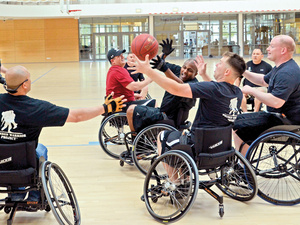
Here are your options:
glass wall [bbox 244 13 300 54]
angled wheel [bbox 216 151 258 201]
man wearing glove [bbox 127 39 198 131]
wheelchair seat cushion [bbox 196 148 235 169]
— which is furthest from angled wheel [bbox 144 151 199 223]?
glass wall [bbox 244 13 300 54]

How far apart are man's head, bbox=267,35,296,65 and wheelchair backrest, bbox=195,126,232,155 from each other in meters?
0.98

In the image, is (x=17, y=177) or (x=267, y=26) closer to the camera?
(x=17, y=177)

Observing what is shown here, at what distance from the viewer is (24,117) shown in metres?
2.73

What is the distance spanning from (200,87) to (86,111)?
0.80 meters

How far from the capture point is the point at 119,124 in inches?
186

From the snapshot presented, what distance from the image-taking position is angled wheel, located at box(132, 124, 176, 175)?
13.1ft

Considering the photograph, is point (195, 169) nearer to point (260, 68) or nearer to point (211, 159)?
point (211, 159)

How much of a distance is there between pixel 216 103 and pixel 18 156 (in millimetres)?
1388

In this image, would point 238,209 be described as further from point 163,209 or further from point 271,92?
point 271,92

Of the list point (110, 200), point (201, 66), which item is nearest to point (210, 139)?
point (201, 66)

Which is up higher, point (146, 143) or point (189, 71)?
point (189, 71)

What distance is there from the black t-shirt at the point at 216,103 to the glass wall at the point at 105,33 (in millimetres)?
24550

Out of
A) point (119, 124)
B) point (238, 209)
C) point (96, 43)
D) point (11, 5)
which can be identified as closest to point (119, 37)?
point (96, 43)

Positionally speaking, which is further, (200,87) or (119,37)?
(119,37)
